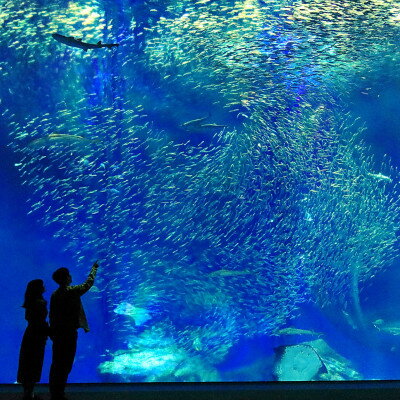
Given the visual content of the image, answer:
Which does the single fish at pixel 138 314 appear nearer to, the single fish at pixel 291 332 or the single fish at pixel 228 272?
the single fish at pixel 228 272

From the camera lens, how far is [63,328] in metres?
3.77

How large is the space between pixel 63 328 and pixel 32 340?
0.36 meters

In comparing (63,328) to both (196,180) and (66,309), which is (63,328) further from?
(196,180)

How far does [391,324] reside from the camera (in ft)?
36.8

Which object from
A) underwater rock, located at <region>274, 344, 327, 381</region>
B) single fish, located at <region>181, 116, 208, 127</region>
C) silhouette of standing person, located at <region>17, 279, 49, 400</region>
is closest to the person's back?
silhouette of standing person, located at <region>17, 279, 49, 400</region>

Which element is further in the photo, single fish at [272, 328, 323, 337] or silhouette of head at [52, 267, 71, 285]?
single fish at [272, 328, 323, 337]

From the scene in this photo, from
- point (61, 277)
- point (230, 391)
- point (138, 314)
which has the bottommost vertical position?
point (138, 314)

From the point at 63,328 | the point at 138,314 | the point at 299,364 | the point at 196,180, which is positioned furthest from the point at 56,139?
the point at 299,364

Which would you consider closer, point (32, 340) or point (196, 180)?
point (32, 340)

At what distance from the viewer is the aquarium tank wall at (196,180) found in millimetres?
8742

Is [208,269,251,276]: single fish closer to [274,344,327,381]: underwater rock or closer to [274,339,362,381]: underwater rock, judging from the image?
[274,339,362,381]: underwater rock

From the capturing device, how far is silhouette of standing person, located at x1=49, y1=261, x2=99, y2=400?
375 cm

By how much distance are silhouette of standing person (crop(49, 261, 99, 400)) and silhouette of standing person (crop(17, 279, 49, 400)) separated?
111 mm

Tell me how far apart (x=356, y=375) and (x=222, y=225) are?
4.74 metres
